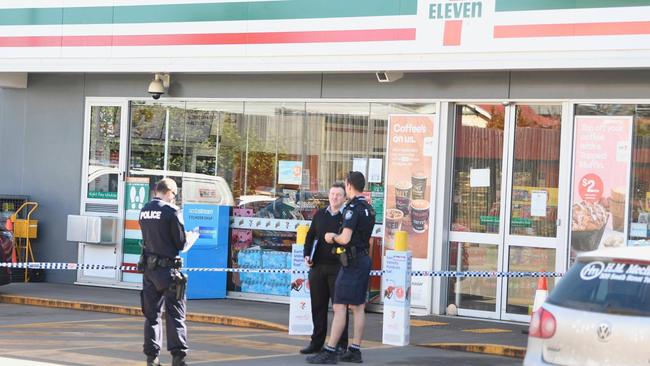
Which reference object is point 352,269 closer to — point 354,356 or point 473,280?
point 354,356

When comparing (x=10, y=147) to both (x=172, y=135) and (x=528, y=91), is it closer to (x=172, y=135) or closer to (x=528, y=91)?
(x=172, y=135)

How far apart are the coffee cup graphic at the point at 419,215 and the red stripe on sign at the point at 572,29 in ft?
8.36

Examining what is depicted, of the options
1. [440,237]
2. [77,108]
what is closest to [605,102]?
[440,237]

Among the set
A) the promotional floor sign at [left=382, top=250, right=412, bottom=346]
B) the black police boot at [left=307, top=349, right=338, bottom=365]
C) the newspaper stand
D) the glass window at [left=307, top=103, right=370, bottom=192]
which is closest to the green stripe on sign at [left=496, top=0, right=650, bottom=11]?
the glass window at [left=307, top=103, right=370, bottom=192]

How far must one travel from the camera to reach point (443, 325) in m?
14.2

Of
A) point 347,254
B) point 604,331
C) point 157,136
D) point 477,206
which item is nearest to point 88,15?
point 157,136

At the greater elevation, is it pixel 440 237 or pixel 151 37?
pixel 151 37

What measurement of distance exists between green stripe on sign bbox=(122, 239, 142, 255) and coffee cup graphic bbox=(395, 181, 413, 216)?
4.53 metres

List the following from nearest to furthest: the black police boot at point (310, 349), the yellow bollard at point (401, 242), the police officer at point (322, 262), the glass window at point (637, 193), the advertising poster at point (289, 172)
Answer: the police officer at point (322, 262), the black police boot at point (310, 349), the yellow bollard at point (401, 242), the glass window at point (637, 193), the advertising poster at point (289, 172)

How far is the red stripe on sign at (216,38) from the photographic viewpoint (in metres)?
14.9

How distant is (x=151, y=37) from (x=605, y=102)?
21.7ft

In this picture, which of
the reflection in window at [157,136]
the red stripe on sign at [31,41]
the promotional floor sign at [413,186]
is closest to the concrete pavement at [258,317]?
the promotional floor sign at [413,186]

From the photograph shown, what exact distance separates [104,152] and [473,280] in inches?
253

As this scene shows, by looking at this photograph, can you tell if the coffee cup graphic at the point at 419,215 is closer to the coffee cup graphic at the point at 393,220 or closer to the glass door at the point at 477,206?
the coffee cup graphic at the point at 393,220
